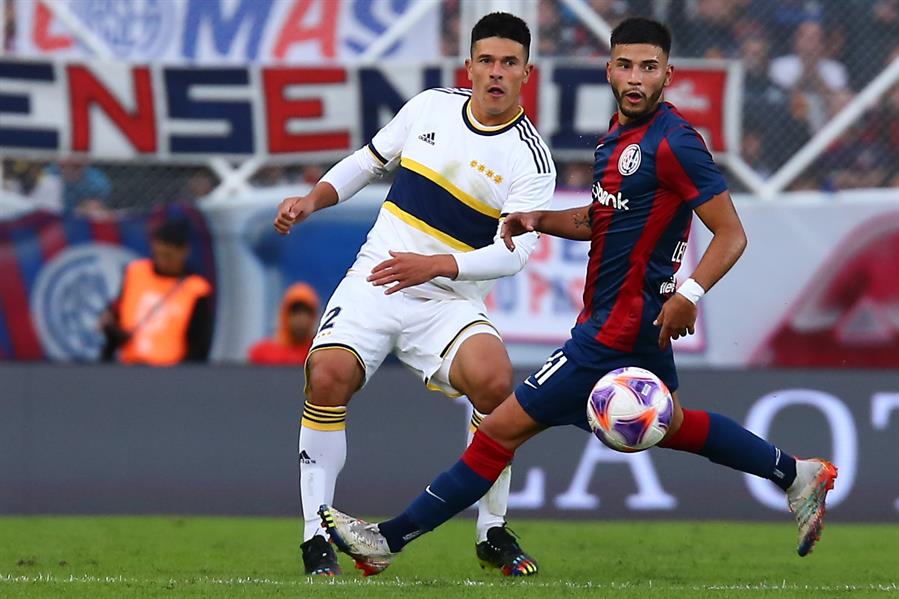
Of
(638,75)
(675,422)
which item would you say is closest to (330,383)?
(675,422)

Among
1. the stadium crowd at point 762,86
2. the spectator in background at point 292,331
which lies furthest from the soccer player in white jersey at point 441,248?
the stadium crowd at point 762,86

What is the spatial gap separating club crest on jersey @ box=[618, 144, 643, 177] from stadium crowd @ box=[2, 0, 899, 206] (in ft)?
16.4

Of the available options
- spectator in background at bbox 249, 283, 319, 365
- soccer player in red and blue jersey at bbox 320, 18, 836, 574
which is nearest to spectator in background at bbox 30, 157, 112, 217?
spectator in background at bbox 249, 283, 319, 365

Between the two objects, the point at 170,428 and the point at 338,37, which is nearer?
the point at 170,428

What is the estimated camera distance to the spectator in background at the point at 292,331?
1161 centimetres

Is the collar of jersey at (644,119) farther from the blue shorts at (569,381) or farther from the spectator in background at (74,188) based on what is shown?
the spectator in background at (74,188)

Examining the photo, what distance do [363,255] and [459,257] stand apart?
776mm

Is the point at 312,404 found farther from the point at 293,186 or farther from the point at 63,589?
the point at 293,186

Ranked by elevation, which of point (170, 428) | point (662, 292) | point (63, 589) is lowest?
point (170, 428)

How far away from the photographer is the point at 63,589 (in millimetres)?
6645

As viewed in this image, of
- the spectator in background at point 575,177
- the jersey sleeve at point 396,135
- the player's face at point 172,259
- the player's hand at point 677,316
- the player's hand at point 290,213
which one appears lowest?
the player's face at point 172,259

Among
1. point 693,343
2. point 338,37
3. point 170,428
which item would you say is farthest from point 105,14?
point 693,343

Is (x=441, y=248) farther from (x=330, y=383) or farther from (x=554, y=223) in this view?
(x=330, y=383)

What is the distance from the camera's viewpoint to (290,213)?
740 cm
